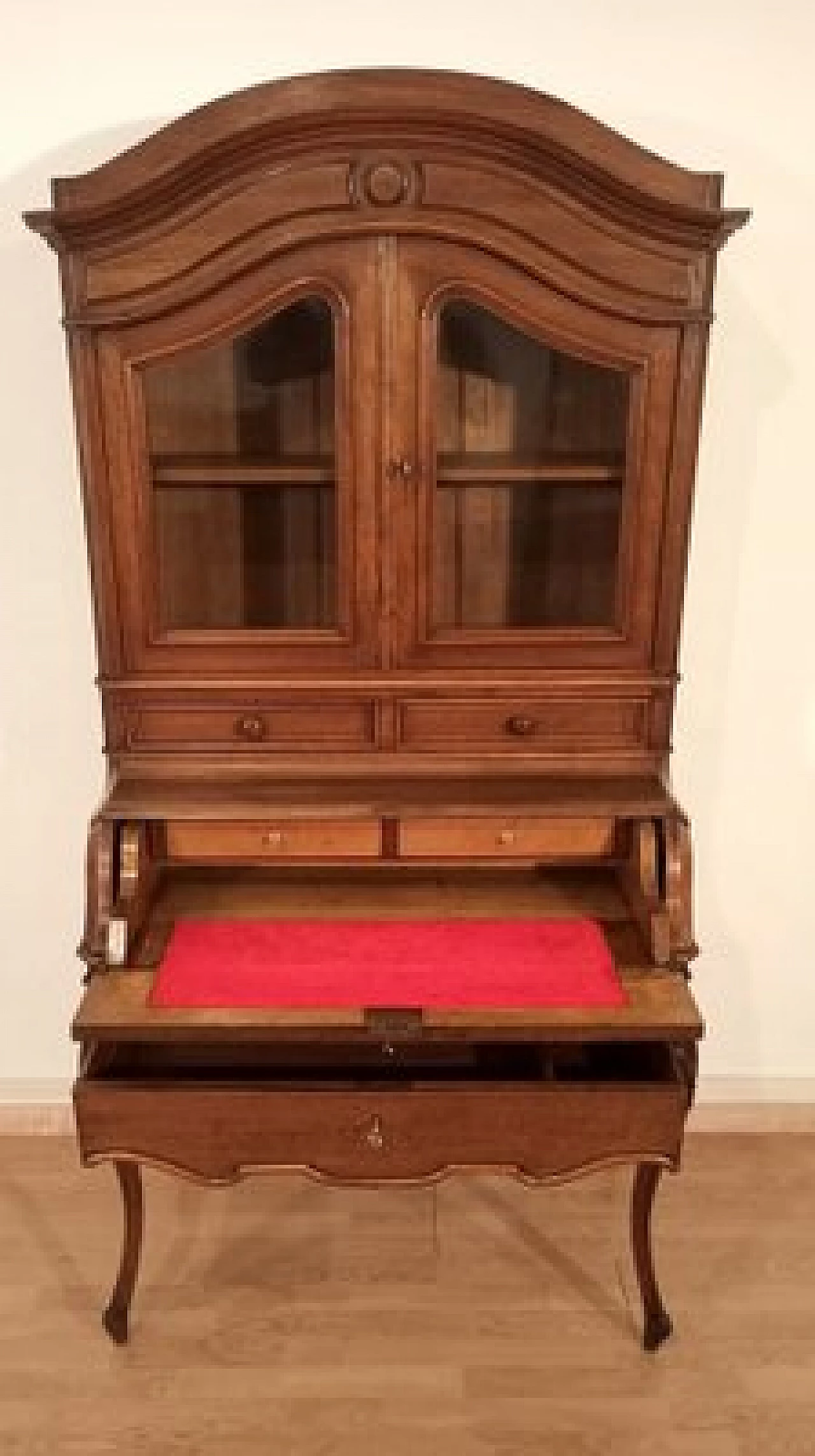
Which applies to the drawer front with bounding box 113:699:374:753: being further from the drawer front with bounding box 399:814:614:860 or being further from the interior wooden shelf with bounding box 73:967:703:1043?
the interior wooden shelf with bounding box 73:967:703:1043

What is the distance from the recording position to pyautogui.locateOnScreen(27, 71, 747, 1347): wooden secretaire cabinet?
194cm

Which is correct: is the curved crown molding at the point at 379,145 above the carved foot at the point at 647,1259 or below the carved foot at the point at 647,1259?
above

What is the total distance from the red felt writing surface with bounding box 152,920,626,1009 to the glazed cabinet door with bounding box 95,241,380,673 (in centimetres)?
51

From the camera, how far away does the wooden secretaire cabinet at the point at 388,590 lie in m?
1.94

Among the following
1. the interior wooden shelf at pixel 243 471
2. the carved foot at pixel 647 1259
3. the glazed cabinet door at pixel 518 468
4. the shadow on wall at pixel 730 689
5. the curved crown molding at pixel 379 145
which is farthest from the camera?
the shadow on wall at pixel 730 689

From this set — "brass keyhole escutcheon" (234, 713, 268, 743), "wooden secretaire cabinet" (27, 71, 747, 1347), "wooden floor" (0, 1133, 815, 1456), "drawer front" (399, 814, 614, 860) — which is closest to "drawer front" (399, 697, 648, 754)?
"wooden secretaire cabinet" (27, 71, 747, 1347)

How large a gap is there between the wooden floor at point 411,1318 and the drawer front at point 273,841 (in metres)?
0.99

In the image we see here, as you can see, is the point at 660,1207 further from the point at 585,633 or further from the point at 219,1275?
the point at 585,633

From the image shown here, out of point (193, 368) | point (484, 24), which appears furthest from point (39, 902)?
point (484, 24)

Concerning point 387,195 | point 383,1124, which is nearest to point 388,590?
point 387,195

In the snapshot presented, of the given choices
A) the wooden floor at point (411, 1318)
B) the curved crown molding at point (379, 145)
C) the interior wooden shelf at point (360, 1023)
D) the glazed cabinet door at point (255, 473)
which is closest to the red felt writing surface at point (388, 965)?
the interior wooden shelf at point (360, 1023)

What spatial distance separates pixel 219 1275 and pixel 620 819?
4.48 ft

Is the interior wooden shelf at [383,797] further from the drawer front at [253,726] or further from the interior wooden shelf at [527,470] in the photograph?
the interior wooden shelf at [527,470]

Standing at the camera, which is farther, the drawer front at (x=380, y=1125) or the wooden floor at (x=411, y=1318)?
the wooden floor at (x=411, y=1318)
